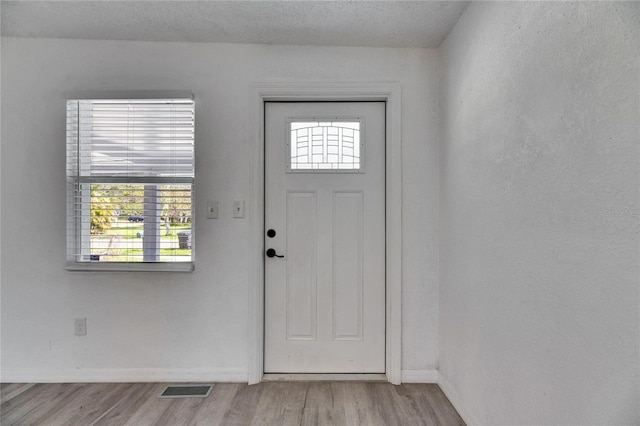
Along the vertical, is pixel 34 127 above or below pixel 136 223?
above

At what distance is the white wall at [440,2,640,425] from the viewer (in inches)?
34.1

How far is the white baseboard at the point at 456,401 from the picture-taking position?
5.57ft

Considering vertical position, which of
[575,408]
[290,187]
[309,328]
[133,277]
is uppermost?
[290,187]

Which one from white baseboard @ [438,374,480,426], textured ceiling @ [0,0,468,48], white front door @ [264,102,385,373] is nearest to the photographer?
white baseboard @ [438,374,480,426]

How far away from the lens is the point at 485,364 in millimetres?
1567

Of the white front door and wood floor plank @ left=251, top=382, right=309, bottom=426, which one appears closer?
wood floor plank @ left=251, top=382, right=309, bottom=426

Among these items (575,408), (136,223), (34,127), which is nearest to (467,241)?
Result: (575,408)

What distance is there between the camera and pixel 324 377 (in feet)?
7.27

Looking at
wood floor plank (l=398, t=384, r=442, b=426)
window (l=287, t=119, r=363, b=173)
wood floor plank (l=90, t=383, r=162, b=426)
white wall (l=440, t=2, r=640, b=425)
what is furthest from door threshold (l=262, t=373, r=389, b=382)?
window (l=287, t=119, r=363, b=173)

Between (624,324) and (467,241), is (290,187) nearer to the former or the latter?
(467,241)

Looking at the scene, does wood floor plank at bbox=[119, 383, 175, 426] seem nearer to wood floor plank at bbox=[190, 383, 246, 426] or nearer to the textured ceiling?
wood floor plank at bbox=[190, 383, 246, 426]

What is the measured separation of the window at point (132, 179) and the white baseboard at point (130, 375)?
2.36ft

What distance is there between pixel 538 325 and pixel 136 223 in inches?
92.5

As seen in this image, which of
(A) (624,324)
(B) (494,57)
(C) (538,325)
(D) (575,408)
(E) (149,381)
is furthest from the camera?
(E) (149,381)
